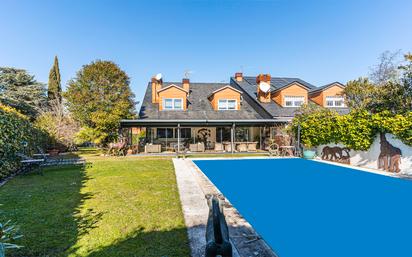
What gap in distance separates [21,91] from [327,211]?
37.6 metres

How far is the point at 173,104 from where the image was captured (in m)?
22.1

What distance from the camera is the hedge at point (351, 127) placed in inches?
380

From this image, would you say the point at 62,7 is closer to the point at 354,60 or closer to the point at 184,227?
the point at 184,227

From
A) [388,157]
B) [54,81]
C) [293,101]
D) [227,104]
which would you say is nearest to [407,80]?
[388,157]

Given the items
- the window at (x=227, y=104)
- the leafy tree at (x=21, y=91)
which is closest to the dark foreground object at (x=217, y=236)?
the window at (x=227, y=104)

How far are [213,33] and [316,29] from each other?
9.42 meters

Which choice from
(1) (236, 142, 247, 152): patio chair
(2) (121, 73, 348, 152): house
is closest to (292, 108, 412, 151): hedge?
(2) (121, 73, 348, 152): house

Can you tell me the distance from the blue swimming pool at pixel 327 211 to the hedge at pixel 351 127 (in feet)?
6.70

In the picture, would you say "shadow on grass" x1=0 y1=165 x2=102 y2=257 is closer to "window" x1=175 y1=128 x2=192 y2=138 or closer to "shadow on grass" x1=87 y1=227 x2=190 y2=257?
"shadow on grass" x1=87 y1=227 x2=190 y2=257

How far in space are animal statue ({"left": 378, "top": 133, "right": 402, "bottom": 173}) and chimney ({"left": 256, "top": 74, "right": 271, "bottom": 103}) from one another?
13.7m

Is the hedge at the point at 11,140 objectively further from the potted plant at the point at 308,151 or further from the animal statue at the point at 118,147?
the potted plant at the point at 308,151

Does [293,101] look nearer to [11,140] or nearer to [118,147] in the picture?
[118,147]

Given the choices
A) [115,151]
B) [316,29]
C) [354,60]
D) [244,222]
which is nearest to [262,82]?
[316,29]

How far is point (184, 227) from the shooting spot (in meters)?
4.36
